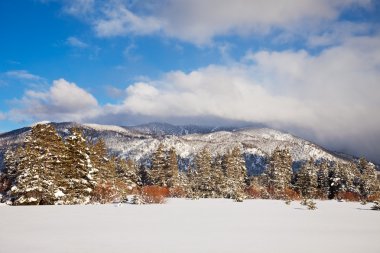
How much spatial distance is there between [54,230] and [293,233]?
1195 cm

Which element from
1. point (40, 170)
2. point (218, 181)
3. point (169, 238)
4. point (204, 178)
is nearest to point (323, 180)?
point (218, 181)

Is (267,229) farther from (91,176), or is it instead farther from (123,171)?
(123,171)

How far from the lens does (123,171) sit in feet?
242

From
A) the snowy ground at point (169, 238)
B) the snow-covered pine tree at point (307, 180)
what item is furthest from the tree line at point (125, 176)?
the snowy ground at point (169, 238)

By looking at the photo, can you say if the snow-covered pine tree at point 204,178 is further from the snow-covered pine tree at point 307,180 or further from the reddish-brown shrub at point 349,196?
the reddish-brown shrub at point 349,196

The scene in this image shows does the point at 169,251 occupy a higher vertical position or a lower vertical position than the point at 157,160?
lower

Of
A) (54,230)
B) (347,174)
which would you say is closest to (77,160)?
(54,230)

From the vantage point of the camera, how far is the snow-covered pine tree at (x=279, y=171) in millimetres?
72269

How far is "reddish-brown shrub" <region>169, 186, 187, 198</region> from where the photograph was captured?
220 feet

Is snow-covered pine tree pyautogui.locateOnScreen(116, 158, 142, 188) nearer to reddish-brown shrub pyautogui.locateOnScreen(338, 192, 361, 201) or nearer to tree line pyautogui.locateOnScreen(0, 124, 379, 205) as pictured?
tree line pyautogui.locateOnScreen(0, 124, 379, 205)

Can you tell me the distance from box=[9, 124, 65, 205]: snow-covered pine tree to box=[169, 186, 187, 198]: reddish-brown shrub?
30411 millimetres

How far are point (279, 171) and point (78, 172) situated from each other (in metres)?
46.2

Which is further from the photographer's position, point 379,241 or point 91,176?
point 91,176

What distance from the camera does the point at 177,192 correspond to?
223 ft
